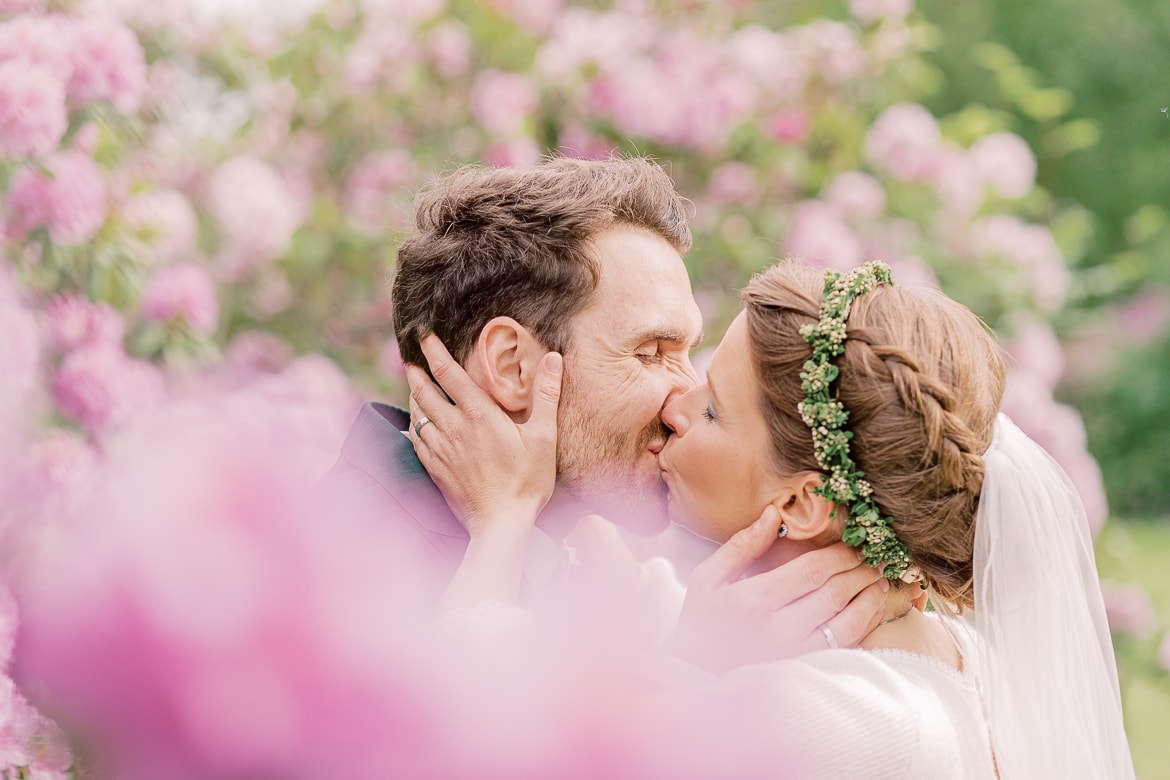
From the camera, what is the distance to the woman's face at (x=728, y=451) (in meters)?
2.52

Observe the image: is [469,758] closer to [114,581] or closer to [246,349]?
[114,581]

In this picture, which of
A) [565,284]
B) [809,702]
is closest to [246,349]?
[565,284]

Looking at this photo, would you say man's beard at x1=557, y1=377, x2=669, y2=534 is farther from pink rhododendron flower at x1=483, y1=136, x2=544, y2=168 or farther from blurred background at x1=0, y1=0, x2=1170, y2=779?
pink rhododendron flower at x1=483, y1=136, x2=544, y2=168

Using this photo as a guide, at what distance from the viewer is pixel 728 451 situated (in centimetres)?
252

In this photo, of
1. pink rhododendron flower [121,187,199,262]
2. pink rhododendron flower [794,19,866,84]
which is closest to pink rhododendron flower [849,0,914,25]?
pink rhododendron flower [794,19,866,84]

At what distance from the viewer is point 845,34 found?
582 cm

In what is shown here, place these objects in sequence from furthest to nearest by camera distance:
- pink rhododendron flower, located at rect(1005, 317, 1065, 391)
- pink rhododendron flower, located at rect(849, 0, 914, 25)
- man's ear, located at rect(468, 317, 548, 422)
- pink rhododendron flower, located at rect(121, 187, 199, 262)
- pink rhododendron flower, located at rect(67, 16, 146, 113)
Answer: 1. pink rhododendron flower, located at rect(849, 0, 914, 25)
2. pink rhododendron flower, located at rect(1005, 317, 1065, 391)
3. pink rhododendron flower, located at rect(121, 187, 199, 262)
4. pink rhododendron flower, located at rect(67, 16, 146, 113)
5. man's ear, located at rect(468, 317, 548, 422)

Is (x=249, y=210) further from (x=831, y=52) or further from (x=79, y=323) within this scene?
(x=831, y=52)

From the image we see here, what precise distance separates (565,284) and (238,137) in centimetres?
261

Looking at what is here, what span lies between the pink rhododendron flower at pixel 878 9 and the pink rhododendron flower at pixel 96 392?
418cm

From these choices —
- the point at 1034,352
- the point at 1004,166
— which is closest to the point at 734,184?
the point at 1004,166

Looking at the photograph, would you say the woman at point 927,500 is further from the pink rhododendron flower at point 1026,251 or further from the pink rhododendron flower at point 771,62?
the pink rhododendron flower at point 1026,251

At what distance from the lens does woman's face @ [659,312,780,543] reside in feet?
8.27

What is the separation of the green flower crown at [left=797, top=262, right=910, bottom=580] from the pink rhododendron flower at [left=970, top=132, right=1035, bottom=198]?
12.7 ft
